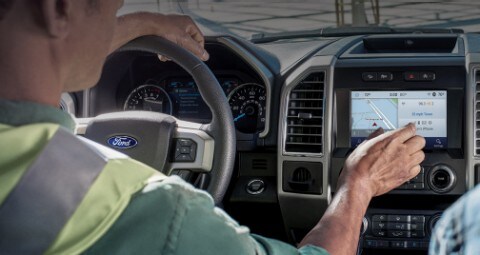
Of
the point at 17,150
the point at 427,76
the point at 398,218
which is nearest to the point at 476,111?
the point at 427,76

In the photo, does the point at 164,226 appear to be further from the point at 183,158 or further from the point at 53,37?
the point at 183,158

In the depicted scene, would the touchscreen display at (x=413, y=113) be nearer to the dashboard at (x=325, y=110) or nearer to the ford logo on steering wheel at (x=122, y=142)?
the dashboard at (x=325, y=110)

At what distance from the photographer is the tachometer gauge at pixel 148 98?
333cm

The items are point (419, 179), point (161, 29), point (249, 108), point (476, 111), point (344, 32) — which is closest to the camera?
point (161, 29)

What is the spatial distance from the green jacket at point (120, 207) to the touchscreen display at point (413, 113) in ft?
6.18

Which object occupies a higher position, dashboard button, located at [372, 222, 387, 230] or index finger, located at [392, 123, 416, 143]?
index finger, located at [392, 123, 416, 143]

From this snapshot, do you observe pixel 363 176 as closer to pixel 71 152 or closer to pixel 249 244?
pixel 249 244

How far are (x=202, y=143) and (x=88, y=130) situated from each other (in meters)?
0.41

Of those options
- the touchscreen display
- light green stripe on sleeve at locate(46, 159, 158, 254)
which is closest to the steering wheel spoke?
the touchscreen display

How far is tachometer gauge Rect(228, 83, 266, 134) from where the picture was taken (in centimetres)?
328

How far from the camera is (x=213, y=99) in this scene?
7.42 ft

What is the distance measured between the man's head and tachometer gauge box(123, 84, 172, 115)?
2065mm

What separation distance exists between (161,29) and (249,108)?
1119 millimetres

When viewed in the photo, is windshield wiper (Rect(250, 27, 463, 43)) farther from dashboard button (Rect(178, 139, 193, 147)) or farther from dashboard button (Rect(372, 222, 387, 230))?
dashboard button (Rect(178, 139, 193, 147))
